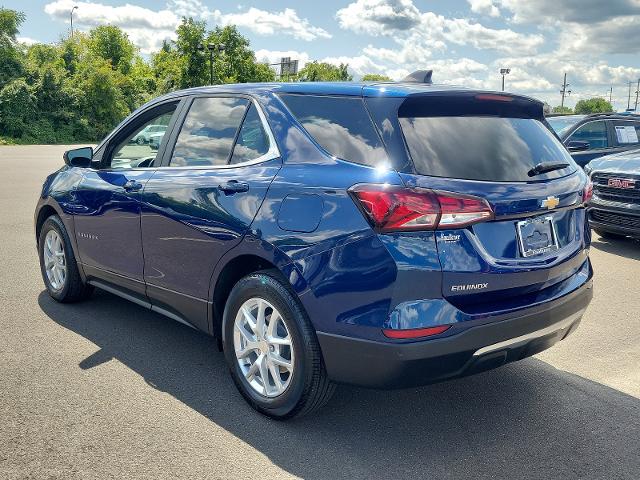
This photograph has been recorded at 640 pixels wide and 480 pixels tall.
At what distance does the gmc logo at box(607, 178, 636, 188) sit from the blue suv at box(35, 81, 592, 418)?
4.74 meters

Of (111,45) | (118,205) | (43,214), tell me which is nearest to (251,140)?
(118,205)

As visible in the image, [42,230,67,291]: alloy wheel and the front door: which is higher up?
the front door

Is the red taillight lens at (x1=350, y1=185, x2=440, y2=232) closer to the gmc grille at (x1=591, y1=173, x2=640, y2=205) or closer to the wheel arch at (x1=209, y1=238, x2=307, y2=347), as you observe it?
the wheel arch at (x1=209, y1=238, x2=307, y2=347)

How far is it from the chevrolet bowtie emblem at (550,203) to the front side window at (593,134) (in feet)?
26.8

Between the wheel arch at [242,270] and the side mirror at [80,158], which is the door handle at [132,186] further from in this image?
the wheel arch at [242,270]

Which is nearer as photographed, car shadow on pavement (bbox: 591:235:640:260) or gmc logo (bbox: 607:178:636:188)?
gmc logo (bbox: 607:178:636:188)

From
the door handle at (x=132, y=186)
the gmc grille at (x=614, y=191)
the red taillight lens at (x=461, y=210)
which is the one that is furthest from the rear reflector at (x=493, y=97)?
the gmc grille at (x=614, y=191)

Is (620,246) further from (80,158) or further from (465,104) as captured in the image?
(80,158)

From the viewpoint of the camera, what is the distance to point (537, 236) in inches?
124

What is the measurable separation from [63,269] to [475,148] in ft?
12.1

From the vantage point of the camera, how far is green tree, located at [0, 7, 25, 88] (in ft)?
149

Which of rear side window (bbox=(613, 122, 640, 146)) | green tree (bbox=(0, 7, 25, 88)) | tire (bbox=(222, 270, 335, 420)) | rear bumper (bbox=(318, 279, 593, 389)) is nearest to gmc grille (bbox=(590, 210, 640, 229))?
rear side window (bbox=(613, 122, 640, 146))

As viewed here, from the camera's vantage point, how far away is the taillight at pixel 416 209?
2.79 m

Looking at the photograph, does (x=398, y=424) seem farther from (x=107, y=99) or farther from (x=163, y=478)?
(x=107, y=99)
